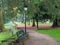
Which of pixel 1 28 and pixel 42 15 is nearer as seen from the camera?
pixel 1 28

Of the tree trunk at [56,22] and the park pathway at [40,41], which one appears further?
the tree trunk at [56,22]

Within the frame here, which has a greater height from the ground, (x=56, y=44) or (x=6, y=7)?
(x=6, y=7)

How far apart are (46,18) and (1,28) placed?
33.2 ft

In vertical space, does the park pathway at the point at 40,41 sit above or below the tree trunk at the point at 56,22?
below

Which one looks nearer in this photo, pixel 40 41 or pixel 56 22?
pixel 40 41

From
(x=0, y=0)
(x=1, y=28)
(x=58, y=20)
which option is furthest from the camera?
(x=58, y=20)

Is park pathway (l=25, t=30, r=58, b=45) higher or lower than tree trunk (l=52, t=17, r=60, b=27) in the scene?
lower

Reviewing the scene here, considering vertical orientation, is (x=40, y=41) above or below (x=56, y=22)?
below

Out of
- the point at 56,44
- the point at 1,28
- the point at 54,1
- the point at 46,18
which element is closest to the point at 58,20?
the point at 46,18

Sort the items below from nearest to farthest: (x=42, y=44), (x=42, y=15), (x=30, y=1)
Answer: (x=30, y=1) < (x=42, y=44) < (x=42, y=15)

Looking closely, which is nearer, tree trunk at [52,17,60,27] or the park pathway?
the park pathway

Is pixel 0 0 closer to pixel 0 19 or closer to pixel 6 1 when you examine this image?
pixel 6 1

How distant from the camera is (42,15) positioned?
34719 millimetres

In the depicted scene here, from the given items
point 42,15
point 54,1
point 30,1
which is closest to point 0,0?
point 30,1
